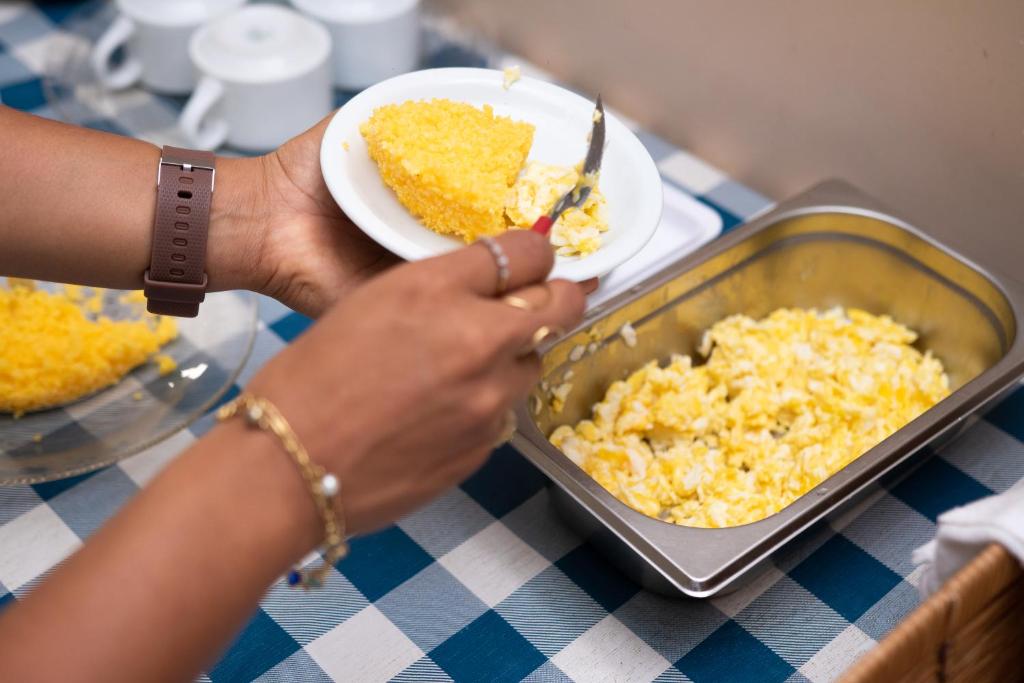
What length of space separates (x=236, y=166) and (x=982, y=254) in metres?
1.03

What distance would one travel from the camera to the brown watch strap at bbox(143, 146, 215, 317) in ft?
3.71

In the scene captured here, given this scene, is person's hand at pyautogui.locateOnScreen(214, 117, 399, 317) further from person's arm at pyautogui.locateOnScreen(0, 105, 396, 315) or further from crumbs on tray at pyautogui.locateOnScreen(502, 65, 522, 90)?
crumbs on tray at pyautogui.locateOnScreen(502, 65, 522, 90)

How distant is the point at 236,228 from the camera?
1170 millimetres

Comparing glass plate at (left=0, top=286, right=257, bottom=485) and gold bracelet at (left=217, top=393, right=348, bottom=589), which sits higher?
gold bracelet at (left=217, top=393, right=348, bottom=589)

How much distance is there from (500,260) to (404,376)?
122mm

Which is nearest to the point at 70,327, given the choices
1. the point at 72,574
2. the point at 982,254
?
the point at 72,574

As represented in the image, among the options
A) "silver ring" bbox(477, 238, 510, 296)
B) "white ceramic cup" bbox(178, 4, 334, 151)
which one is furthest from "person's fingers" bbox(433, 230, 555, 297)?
"white ceramic cup" bbox(178, 4, 334, 151)

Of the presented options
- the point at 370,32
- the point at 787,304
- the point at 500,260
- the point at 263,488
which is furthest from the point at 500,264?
the point at 370,32

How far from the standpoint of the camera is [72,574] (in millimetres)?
686

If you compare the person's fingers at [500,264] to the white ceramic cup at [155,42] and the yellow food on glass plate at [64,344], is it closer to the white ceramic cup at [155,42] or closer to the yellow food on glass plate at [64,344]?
the yellow food on glass plate at [64,344]

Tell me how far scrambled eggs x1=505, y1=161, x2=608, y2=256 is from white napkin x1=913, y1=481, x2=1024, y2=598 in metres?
0.42

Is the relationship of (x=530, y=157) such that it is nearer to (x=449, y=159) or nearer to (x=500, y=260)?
(x=449, y=159)

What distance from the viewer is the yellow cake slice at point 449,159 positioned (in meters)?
1.07

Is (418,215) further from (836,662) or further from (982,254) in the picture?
(982,254)
